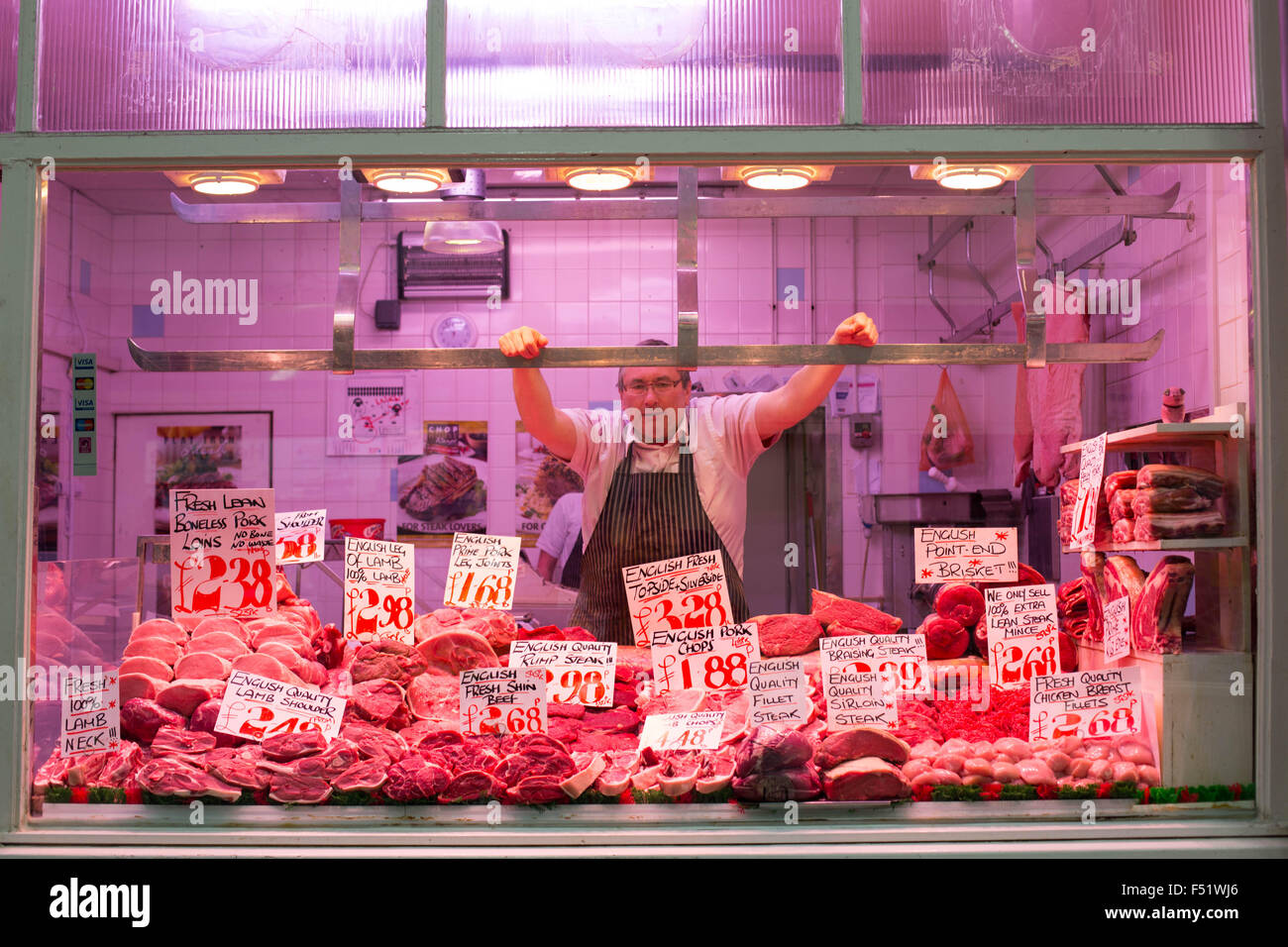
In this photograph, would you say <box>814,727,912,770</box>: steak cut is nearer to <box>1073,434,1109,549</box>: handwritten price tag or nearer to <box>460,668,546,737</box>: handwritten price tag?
<box>460,668,546,737</box>: handwritten price tag

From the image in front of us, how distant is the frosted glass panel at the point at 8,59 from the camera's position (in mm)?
2857

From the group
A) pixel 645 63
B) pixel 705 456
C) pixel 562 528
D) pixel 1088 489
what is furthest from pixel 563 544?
pixel 1088 489

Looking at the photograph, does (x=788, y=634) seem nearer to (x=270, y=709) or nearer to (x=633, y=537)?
(x=633, y=537)

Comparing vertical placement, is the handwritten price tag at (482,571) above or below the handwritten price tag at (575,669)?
above

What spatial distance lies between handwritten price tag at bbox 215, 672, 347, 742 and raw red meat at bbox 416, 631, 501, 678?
41 centimetres

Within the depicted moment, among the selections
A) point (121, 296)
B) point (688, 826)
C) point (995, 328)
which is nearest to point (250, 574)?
point (121, 296)

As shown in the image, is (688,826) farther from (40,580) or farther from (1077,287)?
(1077,287)

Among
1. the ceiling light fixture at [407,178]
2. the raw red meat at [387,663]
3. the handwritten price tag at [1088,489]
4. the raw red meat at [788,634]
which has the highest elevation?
the ceiling light fixture at [407,178]

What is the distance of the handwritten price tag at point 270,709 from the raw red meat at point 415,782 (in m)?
0.27

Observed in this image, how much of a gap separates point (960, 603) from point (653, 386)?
53.5 inches

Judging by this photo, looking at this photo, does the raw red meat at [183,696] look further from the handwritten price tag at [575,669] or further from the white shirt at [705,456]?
the white shirt at [705,456]

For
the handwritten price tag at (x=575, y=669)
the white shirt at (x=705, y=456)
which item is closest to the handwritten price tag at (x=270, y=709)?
the handwritten price tag at (x=575, y=669)

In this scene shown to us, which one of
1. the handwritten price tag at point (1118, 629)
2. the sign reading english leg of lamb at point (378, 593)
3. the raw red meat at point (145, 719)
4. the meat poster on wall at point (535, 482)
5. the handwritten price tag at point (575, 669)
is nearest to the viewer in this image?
the raw red meat at point (145, 719)

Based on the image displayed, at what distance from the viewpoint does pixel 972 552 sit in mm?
3402
